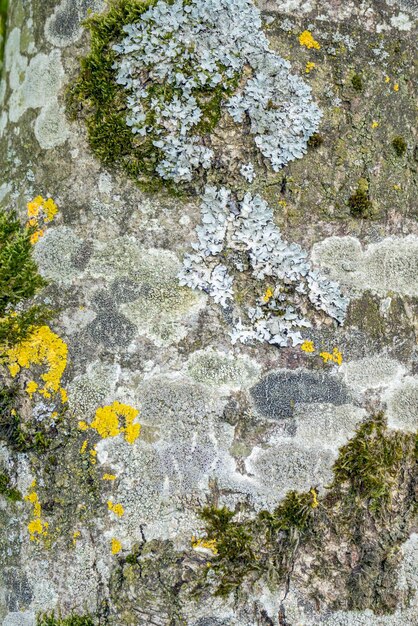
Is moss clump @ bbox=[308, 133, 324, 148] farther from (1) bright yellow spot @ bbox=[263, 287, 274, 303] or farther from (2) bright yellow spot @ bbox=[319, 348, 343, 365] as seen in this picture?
(2) bright yellow spot @ bbox=[319, 348, 343, 365]

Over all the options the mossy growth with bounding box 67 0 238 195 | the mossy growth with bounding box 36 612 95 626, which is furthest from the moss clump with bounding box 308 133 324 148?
the mossy growth with bounding box 36 612 95 626

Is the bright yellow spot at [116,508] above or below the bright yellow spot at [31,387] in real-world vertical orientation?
below

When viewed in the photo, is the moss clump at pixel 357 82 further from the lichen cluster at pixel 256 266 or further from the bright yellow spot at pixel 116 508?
the bright yellow spot at pixel 116 508

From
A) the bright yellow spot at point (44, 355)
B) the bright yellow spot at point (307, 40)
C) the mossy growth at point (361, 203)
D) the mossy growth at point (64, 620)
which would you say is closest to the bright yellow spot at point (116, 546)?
the mossy growth at point (64, 620)

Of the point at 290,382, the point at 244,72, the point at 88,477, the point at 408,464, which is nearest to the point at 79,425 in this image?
the point at 88,477

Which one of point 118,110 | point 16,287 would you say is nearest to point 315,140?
point 118,110
